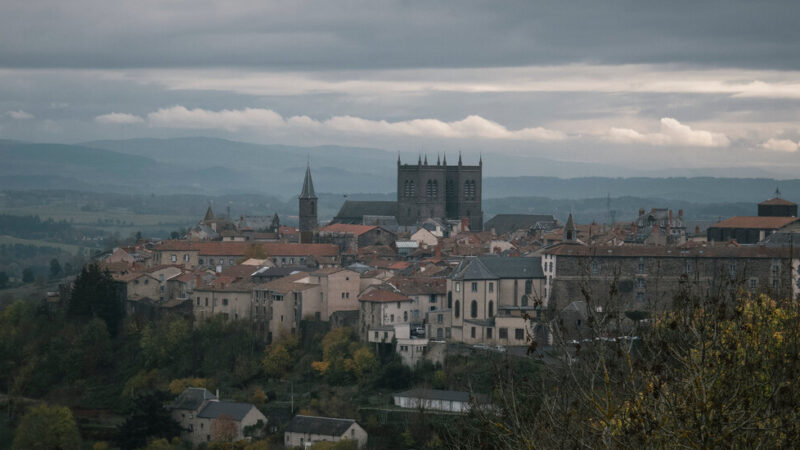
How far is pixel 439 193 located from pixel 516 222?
10.5m

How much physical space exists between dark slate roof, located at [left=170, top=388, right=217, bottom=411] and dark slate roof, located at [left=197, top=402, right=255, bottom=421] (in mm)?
751

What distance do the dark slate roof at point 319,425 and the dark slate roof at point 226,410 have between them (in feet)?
9.60

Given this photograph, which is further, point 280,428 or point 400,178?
point 400,178

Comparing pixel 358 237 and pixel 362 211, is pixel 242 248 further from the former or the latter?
pixel 362 211

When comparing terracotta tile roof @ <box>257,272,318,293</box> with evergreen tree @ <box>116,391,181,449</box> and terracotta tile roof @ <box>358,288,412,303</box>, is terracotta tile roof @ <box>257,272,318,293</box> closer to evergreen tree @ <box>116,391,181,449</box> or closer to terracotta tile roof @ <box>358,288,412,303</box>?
terracotta tile roof @ <box>358,288,412,303</box>

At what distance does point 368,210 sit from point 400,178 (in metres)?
5.09

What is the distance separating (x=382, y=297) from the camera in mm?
61594

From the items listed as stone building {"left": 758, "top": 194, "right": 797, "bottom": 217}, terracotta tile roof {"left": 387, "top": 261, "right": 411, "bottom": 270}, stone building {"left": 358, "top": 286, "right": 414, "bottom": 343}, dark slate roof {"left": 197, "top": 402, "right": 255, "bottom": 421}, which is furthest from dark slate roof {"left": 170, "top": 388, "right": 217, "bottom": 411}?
stone building {"left": 758, "top": 194, "right": 797, "bottom": 217}

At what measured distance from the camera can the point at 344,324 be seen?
205ft

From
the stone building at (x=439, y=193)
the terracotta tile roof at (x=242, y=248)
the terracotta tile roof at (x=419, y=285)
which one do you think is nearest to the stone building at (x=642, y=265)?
the terracotta tile roof at (x=419, y=285)

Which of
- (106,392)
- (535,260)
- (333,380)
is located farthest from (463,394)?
(106,392)

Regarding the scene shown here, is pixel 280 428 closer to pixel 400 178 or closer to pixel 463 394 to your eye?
pixel 463 394

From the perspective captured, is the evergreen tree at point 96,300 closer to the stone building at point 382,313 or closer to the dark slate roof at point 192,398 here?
the dark slate roof at point 192,398

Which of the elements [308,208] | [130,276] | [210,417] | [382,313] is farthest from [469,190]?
[210,417]
